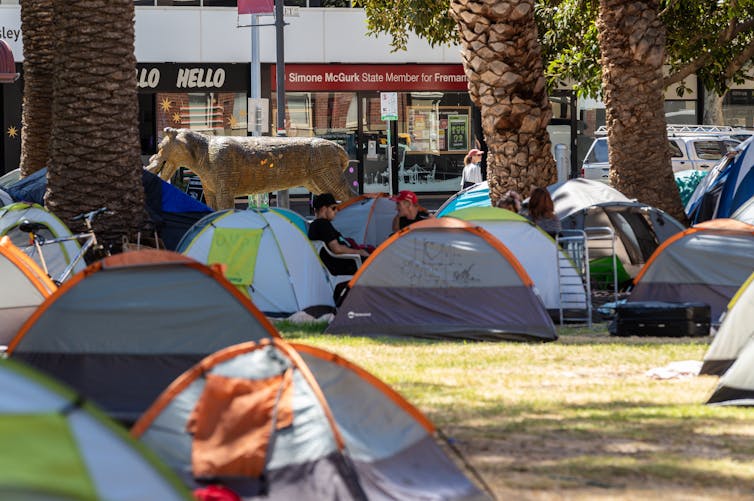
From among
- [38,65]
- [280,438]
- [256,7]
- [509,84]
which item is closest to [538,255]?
[509,84]

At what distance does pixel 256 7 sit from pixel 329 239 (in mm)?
11827

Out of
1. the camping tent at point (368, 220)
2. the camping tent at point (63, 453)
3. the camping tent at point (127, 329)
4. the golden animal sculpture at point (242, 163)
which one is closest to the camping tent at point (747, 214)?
the camping tent at point (368, 220)

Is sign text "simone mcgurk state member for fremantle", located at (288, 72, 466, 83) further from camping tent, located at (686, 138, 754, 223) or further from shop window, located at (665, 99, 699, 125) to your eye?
camping tent, located at (686, 138, 754, 223)

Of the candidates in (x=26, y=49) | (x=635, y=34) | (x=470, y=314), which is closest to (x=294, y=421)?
(x=470, y=314)

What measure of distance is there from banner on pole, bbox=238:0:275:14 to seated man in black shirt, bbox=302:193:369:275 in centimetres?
1124

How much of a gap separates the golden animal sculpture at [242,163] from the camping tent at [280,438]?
14565 millimetres

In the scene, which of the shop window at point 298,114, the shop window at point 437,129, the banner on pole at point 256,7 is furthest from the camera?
the shop window at point 437,129

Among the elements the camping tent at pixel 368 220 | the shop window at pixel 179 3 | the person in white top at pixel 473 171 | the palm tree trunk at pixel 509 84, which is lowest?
the camping tent at pixel 368 220

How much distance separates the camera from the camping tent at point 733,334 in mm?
10055

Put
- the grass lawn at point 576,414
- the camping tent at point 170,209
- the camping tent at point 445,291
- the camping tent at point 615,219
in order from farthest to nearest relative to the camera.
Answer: the camping tent at point 170,209 < the camping tent at point 615,219 < the camping tent at point 445,291 < the grass lawn at point 576,414

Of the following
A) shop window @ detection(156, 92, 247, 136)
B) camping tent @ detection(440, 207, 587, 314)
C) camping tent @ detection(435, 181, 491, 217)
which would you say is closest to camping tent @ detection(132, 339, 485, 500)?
camping tent @ detection(440, 207, 587, 314)

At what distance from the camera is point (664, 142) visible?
60.3 ft

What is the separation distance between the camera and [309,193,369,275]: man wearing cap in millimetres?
15148

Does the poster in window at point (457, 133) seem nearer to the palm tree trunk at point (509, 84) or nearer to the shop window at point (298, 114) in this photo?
the shop window at point (298, 114)
